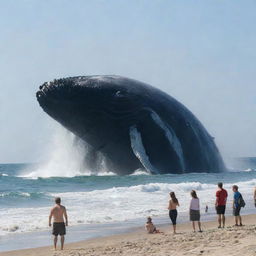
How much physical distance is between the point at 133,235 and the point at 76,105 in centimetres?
2405

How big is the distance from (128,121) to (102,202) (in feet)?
44.2

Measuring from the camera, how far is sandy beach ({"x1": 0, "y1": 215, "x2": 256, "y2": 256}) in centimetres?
1277

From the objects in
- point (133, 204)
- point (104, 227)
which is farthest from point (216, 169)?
point (104, 227)

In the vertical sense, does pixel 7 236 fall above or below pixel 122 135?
below

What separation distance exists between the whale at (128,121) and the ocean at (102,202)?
131 centimetres

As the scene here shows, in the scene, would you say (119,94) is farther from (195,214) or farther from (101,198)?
(195,214)

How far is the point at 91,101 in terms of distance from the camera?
40844 mm

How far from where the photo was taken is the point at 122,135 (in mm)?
42750

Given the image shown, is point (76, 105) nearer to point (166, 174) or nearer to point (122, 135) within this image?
point (122, 135)

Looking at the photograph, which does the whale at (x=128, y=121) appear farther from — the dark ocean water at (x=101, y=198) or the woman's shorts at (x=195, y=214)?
the woman's shorts at (x=195, y=214)

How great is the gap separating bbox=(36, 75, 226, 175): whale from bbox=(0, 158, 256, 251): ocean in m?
→ 1.31

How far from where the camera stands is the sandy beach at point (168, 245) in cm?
1277

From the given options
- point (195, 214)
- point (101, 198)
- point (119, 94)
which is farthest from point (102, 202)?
point (119, 94)

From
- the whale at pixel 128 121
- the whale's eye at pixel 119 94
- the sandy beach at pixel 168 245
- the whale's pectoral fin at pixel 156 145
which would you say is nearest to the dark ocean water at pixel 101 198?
the whale's pectoral fin at pixel 156 145
